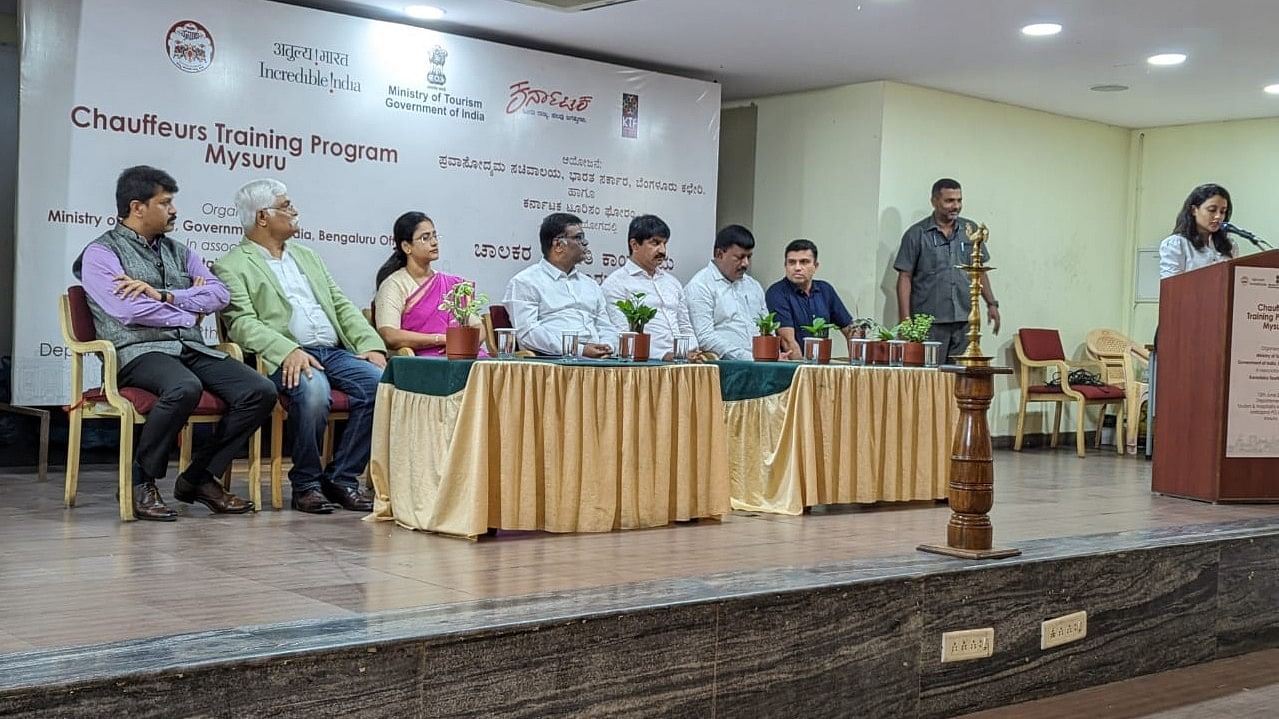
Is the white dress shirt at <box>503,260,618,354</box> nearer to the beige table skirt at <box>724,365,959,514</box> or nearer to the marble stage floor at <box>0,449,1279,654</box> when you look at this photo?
the beige table skirt at <box>724,365,959,514</box>

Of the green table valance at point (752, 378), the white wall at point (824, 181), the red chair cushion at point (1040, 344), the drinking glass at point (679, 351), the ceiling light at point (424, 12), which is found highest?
the ceiling light at point (424, 12)

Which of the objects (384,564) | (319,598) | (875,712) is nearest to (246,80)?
(384,564)

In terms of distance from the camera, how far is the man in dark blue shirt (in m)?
6.75

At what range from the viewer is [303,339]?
5102 millimetres

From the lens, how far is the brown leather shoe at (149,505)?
4.45m

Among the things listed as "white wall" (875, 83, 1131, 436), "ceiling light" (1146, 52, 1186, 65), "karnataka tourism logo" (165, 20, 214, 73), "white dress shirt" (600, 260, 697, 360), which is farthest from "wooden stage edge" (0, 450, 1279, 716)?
"white wall" (875, 83, 1131, 436)

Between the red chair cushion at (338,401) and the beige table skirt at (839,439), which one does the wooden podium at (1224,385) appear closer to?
the beige table skirt at (839,439)

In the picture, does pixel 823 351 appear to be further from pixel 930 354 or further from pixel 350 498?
pixel 350 498

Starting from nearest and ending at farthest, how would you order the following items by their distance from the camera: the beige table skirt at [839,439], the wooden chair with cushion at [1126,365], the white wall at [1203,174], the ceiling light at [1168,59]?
the beige table skirt at [839,439]
the ceiling light at [1168,59]
the wooden chair with cushion at [1126,365]
the white wall at [1203,174]

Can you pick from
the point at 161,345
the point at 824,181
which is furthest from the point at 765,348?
the point at 824,181

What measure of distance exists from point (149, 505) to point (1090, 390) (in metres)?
6.14

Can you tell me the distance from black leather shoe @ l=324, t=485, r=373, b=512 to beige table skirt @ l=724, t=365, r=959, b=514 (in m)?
1.42

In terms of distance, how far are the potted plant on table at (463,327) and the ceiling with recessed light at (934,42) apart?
2492mm

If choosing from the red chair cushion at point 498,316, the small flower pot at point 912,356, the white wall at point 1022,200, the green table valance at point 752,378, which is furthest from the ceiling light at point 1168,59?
the red chair cushion at point 498,316
